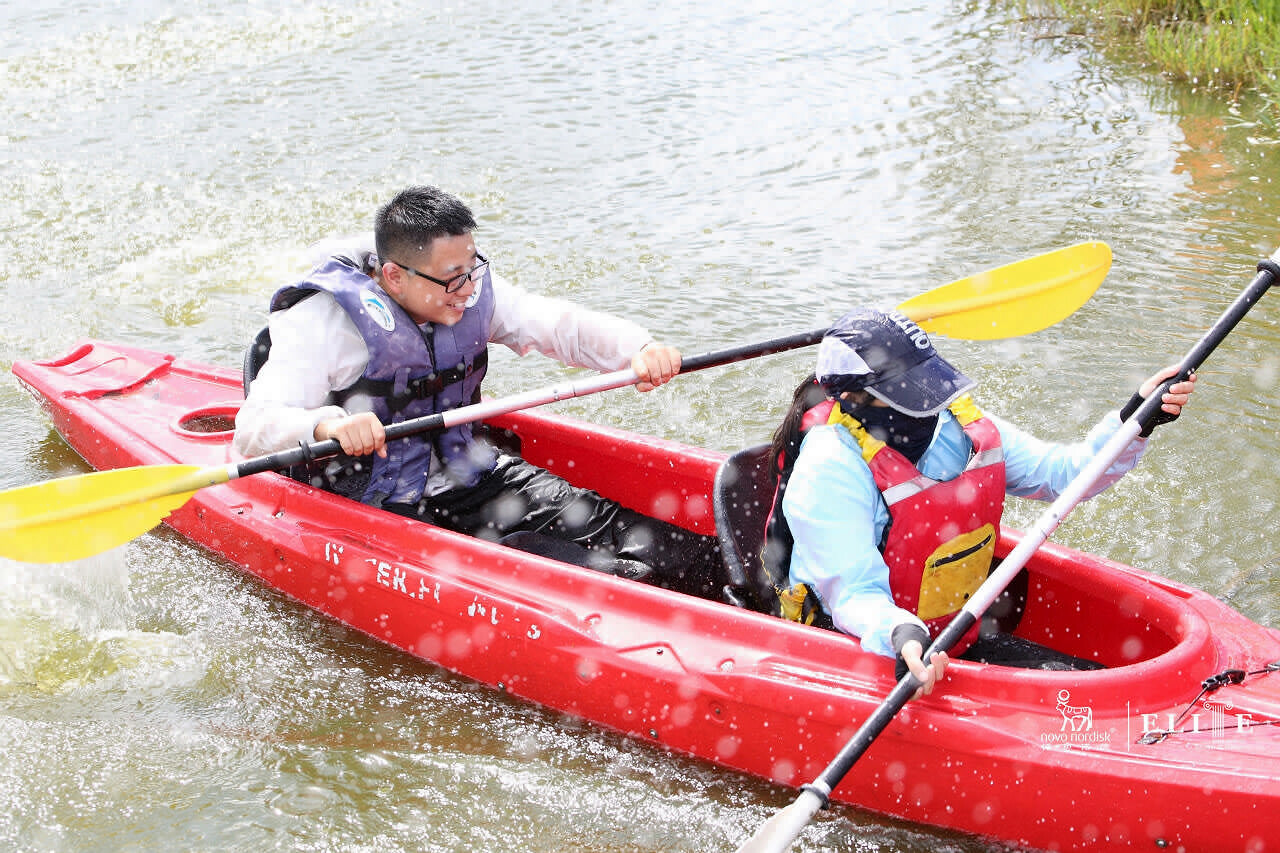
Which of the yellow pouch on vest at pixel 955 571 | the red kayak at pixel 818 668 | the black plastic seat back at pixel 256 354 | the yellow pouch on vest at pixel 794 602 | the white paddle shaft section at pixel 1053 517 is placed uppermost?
the black plastic seat back at pixel 256 354

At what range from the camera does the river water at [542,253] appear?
3197mm

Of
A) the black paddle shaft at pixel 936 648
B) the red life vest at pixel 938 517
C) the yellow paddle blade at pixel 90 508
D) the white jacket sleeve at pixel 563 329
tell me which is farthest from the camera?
the white jacket sleeve at pixel 563 329

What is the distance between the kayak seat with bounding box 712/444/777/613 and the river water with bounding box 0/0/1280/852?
476 millimetres

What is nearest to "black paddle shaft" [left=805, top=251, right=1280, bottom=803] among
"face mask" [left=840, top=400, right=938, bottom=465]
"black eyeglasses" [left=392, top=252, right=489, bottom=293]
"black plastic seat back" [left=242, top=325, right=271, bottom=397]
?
"face mask" [left=840, top=400, right=938, bottom=465]

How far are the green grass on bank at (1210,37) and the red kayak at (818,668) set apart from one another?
5253mm

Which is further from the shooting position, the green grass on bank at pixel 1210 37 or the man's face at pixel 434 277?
the green grass on bank at pixel 1210 37

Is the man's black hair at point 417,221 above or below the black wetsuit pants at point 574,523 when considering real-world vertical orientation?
above

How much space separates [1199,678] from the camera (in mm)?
2732

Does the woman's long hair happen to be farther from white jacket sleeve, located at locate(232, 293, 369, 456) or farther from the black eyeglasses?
white jacket sleeve, located at locate(232, 293, 369, 456)

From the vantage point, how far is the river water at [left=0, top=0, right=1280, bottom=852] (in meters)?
3.20

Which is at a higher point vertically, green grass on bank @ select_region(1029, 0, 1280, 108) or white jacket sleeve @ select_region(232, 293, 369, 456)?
green grass on bank @ select_region(1029, 0, 1280, 108)

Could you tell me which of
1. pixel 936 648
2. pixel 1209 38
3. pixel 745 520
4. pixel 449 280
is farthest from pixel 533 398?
pixel 1209 38

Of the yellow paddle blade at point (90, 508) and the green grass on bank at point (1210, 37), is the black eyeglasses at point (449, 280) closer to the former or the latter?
the yellow paddle blade at point (90, 508)

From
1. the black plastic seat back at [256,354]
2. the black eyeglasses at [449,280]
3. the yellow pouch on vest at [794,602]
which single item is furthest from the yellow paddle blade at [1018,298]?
the black plastic seat back at [256,354]
